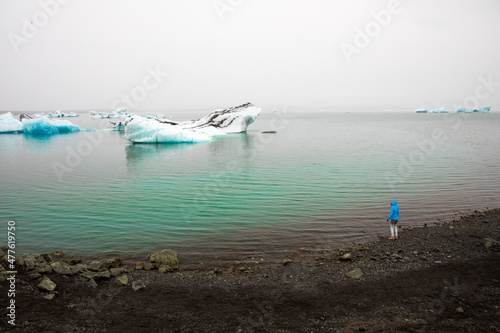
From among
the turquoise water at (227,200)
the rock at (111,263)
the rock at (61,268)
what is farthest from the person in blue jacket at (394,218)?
the rock at (61,268)

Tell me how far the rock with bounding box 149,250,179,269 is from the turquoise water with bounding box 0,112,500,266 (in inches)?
15.9

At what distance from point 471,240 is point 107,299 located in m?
9.64

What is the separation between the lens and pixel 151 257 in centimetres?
898

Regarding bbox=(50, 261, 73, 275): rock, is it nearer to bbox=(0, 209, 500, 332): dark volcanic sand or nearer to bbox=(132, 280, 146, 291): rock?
bbox=(0, 209, 500, 332): dark volcanic sand

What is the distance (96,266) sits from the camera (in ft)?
28.1

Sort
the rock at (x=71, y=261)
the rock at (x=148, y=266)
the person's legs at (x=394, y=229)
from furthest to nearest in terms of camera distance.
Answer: the person's legs at (x=394, y=229), the rock at (x=71, y=261), the rock at (x=148, y=266)

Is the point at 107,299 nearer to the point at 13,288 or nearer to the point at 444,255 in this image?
the point at 13,288

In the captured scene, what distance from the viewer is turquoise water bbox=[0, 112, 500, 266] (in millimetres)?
10609

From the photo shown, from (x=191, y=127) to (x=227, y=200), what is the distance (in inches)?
1259

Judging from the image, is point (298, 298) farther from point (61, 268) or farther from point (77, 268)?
point (61, 268)

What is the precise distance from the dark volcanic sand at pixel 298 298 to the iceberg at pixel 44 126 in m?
49.0

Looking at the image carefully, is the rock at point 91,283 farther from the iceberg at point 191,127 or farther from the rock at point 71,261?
the iceberg at point 191,127

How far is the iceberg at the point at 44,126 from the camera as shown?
160 ft

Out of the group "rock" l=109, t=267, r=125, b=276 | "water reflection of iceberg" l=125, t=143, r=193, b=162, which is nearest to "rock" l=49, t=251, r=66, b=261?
"rock" l=109, t=267, r=125, b=276
